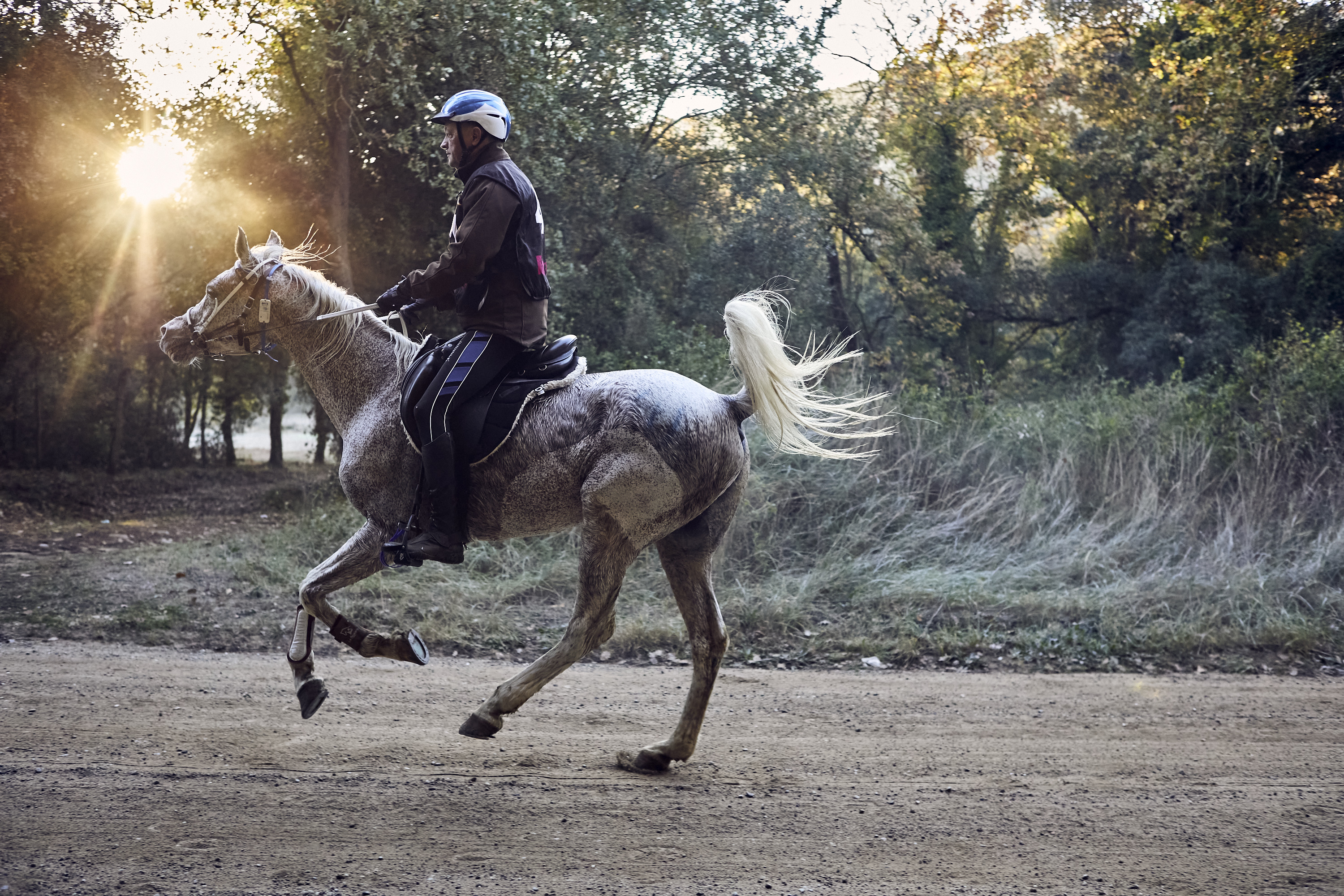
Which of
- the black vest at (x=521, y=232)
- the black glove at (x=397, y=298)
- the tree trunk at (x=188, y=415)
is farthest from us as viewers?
the tree trunk at (x=188, y=415)

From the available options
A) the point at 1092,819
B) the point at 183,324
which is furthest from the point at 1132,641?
the point at 183,324

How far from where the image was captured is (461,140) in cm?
490

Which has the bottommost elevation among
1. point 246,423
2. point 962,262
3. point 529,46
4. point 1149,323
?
point 246,423

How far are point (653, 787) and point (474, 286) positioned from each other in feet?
8.58

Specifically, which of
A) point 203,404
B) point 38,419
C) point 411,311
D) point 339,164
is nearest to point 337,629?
point 411,311

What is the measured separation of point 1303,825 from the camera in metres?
4.40

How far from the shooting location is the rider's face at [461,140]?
16.0 feet

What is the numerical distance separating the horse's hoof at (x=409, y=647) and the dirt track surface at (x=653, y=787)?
60cm

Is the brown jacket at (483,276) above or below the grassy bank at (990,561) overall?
above

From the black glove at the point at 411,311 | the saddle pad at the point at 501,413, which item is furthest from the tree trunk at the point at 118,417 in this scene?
the saddle pad at the point at 501,413

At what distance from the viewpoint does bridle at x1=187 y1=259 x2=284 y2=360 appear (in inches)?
200

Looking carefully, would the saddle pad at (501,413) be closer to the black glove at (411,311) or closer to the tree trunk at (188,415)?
the black glove at (411,311)

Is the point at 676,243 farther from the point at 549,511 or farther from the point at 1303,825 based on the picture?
the point at 1303,825

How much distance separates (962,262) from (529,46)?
1164 cm
